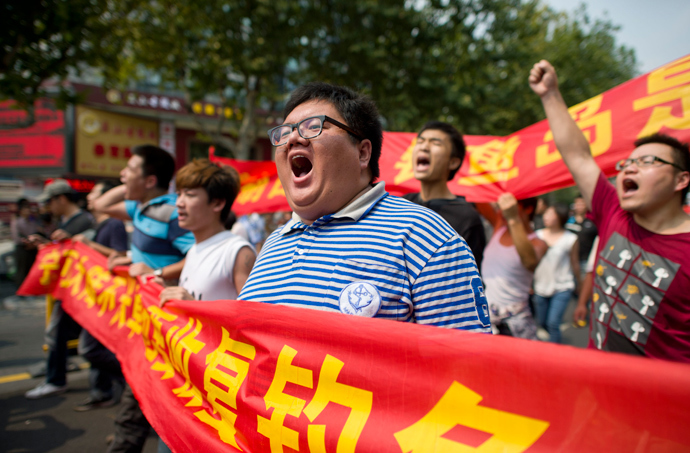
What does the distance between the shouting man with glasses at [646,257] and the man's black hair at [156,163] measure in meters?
2.82

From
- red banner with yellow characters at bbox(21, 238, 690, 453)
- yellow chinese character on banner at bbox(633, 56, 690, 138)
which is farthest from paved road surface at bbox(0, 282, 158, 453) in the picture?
yellow chinese character on banner at bbox(633, 56, 690, 138)

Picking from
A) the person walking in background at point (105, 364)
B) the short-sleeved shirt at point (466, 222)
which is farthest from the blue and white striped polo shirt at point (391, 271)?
the person walking in background at point (105, 364)

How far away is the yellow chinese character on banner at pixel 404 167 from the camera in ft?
12.5

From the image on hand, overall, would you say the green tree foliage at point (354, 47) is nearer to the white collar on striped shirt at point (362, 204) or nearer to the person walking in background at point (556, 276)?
the person walking in background at point (556, 276)

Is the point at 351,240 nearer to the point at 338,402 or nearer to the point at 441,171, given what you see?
the point at 338,402

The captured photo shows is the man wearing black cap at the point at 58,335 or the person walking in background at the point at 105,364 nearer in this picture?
the person walking in background at the point at 105,364

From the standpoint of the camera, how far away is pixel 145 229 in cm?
285

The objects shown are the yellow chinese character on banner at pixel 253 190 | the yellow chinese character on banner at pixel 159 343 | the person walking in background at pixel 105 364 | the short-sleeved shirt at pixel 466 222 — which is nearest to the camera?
the yellow chinese character on banner at pixel 159 343

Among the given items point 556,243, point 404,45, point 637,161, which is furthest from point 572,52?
point 637,161

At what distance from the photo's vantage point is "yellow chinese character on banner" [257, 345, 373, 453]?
3.75 ft

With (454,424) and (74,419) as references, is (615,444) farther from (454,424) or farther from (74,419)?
(74,419)

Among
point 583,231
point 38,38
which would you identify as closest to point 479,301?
point 583,231

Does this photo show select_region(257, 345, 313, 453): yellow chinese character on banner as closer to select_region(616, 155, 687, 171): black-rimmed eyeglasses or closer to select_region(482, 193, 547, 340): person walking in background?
select_region(616, 155, 687, 171): black-rimmed eyeglasses

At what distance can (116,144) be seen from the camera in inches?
652
